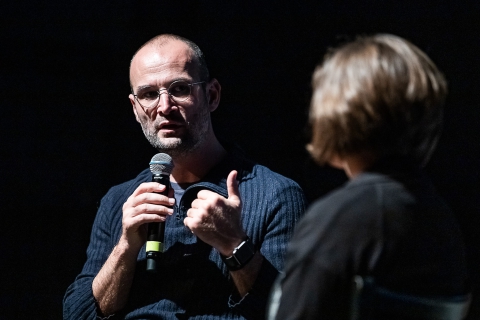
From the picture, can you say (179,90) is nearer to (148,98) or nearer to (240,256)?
(148,98)

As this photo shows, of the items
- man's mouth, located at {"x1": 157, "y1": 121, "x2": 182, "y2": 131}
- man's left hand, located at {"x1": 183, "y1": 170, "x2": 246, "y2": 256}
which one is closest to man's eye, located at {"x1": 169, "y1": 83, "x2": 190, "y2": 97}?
man's mouth, located at {"x1": 157, "y1": 121, "x2": 182, "y2": 131}

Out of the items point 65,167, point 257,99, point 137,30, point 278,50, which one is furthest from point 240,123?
point 65,167

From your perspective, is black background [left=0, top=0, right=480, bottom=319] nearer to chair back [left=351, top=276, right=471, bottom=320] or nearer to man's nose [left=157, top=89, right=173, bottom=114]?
man's nose [left=157, top=89, right=173, bottom=114]

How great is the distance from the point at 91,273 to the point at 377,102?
146 centimetres

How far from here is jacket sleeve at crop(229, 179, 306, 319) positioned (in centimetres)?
188

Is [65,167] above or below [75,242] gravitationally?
above

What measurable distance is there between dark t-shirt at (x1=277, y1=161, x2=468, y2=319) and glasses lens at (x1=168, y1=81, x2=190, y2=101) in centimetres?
121

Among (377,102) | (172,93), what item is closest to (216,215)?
(172,93)

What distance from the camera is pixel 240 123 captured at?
128 inches

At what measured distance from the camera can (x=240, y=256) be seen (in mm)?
1812

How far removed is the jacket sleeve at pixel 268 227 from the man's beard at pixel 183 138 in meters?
0.25

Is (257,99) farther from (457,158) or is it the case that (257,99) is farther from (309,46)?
(457,158)

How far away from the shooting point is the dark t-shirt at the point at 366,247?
1.03 m

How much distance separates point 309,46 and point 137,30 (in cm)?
87
